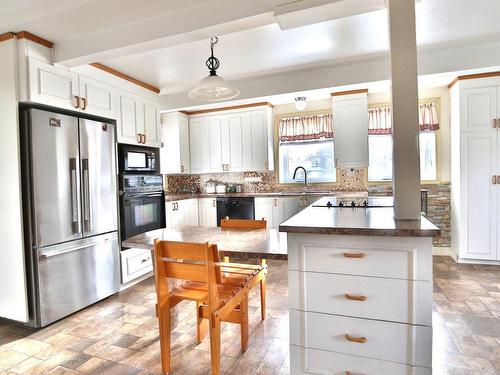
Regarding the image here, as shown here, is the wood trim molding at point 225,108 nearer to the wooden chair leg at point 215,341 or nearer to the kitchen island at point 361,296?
the kitchen island at point 361,296

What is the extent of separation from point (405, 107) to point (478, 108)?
2.85 metres

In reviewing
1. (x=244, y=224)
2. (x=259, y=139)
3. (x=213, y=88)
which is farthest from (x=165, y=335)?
(x=259, y=139)

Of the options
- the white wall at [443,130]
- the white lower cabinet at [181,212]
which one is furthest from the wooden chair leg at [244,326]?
the white wall at [443,130]

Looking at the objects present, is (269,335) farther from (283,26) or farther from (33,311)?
(283,26)

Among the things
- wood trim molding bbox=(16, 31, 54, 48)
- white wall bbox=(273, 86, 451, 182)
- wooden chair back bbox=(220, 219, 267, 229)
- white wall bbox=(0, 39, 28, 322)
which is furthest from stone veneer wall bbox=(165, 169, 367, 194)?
wood trim molding bbox=(16, 31, 54, 48)

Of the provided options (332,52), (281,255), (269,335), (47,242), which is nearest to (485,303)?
(269,335)

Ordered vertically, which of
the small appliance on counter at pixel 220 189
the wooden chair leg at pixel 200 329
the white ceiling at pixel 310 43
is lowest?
the wooden chair leg at pixel 200 329

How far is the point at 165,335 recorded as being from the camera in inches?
70.5

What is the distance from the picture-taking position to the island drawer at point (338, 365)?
1401mm

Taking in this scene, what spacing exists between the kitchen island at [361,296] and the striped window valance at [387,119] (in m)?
3.34

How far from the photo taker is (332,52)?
287 centimetres

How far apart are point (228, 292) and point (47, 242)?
165cm

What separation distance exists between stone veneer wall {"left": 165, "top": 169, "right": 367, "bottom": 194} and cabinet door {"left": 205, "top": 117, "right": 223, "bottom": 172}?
0.43 m

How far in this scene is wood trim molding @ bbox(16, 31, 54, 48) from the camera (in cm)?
230
